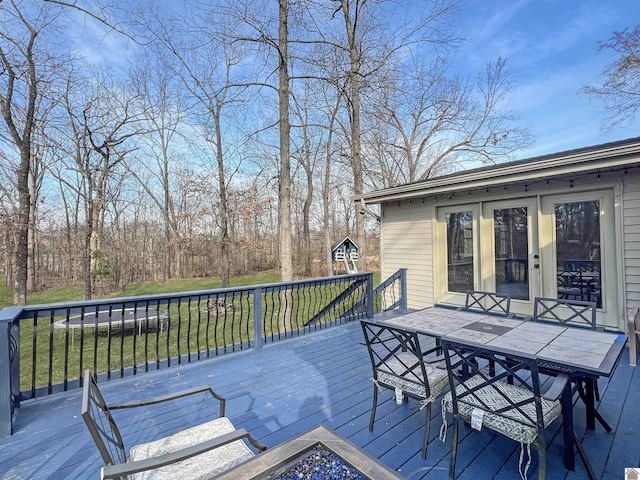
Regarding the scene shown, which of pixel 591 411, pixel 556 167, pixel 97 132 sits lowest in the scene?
pixel 591 411

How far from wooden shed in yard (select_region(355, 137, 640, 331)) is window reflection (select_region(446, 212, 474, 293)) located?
18 millimetres

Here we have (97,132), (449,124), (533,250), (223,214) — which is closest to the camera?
(533,250)

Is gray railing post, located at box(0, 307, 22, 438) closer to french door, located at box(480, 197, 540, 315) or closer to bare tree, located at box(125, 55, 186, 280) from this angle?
french door, located at box(480, 197, 540, 315)

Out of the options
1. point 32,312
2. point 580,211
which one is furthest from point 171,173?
point 580,211

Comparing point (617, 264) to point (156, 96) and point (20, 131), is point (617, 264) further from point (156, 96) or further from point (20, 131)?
point (156, 96)

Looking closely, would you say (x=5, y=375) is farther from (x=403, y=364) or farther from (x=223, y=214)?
(x=223, y=214)

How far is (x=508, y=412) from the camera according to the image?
1.79 meters

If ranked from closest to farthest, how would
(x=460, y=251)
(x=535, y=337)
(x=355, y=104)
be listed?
(x=535, y=337) < (x=460, y=251) < (x=355, y=104)

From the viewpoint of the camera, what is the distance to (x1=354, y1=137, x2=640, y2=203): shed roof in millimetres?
3635

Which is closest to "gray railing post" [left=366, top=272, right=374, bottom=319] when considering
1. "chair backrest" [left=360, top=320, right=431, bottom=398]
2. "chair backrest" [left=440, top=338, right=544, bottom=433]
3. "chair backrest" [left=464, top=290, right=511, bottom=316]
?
"chair backrest" [left=464, top=290, right=511, bottom=316]

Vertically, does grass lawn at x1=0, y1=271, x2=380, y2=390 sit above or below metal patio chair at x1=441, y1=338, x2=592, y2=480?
below

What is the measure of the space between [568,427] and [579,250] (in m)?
3.57

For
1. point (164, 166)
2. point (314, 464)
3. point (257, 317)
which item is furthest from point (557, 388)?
point (164, 166)

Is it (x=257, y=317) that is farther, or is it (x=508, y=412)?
(x=257, y=317)
